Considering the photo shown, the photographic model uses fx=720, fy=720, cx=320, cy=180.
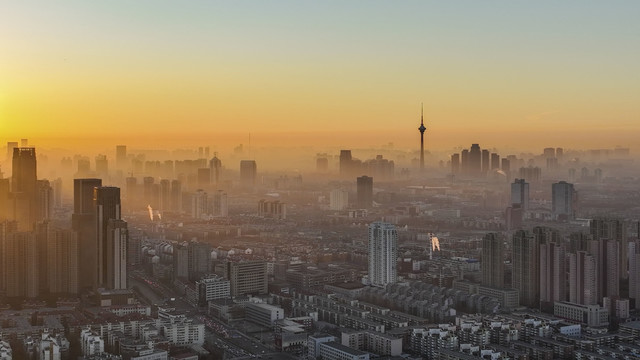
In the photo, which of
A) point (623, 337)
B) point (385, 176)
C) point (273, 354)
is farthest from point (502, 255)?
point (385, 176)

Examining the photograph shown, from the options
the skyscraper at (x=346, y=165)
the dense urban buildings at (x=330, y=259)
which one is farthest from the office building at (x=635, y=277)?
the skyscraper at (x=346, y=165)

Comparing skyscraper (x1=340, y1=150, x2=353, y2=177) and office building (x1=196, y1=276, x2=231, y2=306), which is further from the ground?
skyscraper (x1=340, y1=150, x2=353, y2=177)

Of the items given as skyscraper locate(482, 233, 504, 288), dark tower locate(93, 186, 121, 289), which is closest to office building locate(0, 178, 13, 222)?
dark tower locate(93, 186, 121, 289)

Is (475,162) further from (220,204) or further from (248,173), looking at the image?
(220,204)

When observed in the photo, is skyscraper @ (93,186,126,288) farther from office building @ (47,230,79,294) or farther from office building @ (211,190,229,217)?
office building @ (211,190,229,217)

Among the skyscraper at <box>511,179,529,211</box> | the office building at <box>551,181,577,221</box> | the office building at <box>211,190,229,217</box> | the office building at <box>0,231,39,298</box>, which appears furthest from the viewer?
the office building at <box>211,190,229,217</box>

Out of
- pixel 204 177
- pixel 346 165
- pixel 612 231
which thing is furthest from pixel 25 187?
pixel 612 231
